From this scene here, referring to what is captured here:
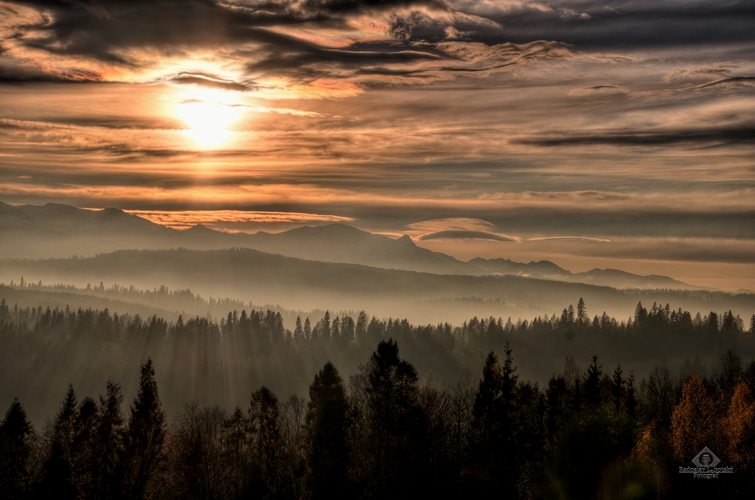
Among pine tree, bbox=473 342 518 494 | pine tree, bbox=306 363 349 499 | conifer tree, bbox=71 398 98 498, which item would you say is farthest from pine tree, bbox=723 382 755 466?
conifer tree, bbox=71 398 98 498

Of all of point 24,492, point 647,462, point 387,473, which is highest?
point 647,462

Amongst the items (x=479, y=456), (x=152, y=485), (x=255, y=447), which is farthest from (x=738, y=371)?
(x=152, y=485)

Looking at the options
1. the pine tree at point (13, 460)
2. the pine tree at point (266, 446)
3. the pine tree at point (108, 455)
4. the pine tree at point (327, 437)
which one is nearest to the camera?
the pine tree at point (327, 437)

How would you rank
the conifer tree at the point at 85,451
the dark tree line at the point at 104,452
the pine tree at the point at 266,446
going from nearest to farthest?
the conifer tree at the point at 85,451, the dark tree line at the point at 104,452, the pine tree at the point at 266,446

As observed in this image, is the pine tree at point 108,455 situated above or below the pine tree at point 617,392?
below

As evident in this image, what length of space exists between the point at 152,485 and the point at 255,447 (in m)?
10.3

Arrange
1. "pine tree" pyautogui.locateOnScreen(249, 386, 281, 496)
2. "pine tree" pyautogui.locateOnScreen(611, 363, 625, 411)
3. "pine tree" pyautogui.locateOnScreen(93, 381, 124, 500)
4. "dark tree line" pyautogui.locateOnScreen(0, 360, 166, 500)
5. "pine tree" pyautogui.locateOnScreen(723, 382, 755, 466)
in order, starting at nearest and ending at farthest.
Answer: "pine tree" pyautogui.locateOnScreen(723, 382, 755, 466)
"dark tree line" pyautogui.locateOnScreen(0, 360, 166, 500)
"pine tree" pyautogui.locateOnScreen(93, 381, 124, 500)
"pine tree" pyautogui.locateOnScreen(249, 386, 281, 496)
"pine tree" pyautogui.locateOnScreen(611, 363, 625, 411)

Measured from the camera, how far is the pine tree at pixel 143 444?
55219 mm

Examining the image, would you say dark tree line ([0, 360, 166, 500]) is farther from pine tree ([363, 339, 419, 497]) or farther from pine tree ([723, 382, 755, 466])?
pine tree ([723, 382, 755, 466])

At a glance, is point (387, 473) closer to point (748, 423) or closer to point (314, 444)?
point (314, 444)

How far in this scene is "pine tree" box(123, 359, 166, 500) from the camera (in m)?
55.2

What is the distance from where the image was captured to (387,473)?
51.9 meters

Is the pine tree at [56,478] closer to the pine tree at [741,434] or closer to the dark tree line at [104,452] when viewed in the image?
the dark tree line at [104,452]

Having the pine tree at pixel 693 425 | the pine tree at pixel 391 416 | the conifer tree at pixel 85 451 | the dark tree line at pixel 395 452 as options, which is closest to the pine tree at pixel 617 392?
the pine tree at pixel 693 425
